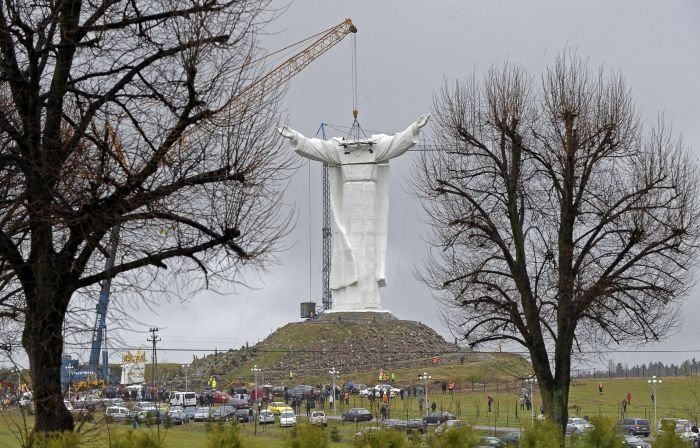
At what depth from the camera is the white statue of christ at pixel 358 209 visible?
65.7 metres

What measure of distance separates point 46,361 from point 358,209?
57.5 meters

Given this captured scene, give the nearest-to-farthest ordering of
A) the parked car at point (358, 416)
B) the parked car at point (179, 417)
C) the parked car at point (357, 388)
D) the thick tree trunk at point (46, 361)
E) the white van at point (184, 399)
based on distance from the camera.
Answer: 1. the thick tree trunk at point (46, 361)
2. the parked car at point (179, 417)
3. the parked car at point (358, 416)
4. the white van at point (184, 399)
5. the parked car at point (357, 388)

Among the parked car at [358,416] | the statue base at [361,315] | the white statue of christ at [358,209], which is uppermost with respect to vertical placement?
the white statue of christ at [358,209]

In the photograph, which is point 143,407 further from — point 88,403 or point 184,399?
point 88,403

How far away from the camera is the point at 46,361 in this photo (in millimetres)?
9398

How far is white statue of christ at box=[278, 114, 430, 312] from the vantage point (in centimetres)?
6569

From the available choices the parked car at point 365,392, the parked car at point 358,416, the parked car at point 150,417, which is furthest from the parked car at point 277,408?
the parked car at point 150,417

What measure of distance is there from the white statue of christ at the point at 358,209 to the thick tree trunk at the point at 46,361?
181 ft

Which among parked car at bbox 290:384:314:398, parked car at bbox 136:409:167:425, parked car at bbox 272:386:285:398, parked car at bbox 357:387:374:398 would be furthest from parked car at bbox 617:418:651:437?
parked car at bbox 272:386:285:398

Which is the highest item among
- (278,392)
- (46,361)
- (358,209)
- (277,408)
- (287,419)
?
(358,209)

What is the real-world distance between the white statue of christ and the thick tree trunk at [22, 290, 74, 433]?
181 feet

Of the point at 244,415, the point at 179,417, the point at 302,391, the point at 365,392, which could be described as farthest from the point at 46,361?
the point at 302,391

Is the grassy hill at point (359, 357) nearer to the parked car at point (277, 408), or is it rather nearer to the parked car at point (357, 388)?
the parked car at point (357, 388)

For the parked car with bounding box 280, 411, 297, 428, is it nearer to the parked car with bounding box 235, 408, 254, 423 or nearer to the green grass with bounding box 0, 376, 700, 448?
the green grass with bounding box 0, 376, 700, 448
